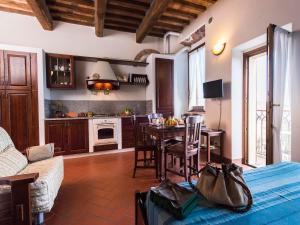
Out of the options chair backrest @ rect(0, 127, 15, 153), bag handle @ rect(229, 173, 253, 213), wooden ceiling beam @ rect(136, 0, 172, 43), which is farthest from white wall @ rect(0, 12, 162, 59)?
bag handle @ rect(229, 173, 253, 213)

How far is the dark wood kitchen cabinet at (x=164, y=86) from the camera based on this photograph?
486cm

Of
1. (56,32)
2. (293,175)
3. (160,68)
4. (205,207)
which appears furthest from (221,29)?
(56,32)

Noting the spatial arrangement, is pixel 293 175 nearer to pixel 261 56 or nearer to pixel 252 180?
pixel 252 180

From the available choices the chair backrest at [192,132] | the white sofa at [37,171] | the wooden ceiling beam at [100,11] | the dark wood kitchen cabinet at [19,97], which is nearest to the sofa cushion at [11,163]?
the white sofa at [37,171]

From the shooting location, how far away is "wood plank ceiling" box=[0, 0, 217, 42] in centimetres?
345

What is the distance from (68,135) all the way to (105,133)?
0.85 meters

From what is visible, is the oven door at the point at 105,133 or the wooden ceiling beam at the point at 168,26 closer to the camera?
the oven door at the point at 105,133

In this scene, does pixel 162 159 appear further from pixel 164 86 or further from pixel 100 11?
pixel 100 11

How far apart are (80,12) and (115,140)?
318 centimetres

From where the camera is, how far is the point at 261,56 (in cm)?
299

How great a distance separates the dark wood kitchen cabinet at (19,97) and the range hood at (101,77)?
1.22m

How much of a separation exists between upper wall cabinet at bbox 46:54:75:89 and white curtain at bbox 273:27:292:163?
4.08 metres

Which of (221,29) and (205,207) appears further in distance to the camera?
(221,29)

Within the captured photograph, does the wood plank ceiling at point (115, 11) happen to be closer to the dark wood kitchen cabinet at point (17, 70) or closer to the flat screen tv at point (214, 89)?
the dark wood kitchen cabinet at point (17, 70)
